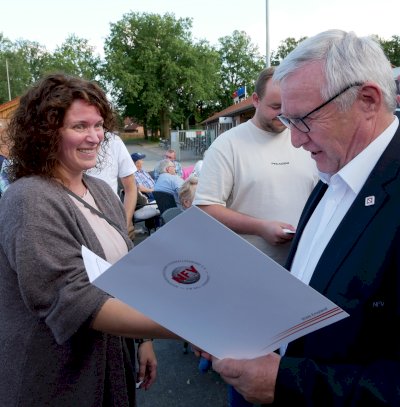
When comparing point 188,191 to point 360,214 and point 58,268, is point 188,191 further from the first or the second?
point 360,214

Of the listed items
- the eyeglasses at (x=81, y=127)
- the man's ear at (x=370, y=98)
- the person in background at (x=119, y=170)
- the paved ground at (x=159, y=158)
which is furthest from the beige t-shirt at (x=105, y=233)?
the paved ground at (x=159, y=158)

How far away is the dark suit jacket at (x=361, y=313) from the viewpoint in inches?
39.2

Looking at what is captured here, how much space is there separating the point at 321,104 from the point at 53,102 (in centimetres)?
91

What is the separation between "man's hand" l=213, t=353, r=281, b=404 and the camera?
1.09 m

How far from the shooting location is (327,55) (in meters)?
1.18

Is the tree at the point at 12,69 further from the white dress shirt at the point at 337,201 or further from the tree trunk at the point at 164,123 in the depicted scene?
the white dress shirt at the point at 337,201

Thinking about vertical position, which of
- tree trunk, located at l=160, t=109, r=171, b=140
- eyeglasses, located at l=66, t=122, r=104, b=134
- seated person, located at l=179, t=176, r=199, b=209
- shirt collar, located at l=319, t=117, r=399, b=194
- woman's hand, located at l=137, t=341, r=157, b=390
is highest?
shirt collar, located at l=319, t=117, r=399, b=194

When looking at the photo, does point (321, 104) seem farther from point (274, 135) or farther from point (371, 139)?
point (274, 135)

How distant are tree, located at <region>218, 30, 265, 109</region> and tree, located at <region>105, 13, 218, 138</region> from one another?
12.9 meters

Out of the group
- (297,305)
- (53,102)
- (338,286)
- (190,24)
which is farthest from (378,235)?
(190,24)

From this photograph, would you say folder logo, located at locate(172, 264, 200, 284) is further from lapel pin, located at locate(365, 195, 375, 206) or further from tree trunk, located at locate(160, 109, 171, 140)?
tree trunk, located at locate(160, 109, 171, 140)

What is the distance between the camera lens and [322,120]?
1.23 m

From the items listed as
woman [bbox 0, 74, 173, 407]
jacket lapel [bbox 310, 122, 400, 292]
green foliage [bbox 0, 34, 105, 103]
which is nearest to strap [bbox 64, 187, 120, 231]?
woman [bbox 0, 74, 173, 407]

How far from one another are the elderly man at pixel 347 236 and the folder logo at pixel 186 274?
332 millimetres
